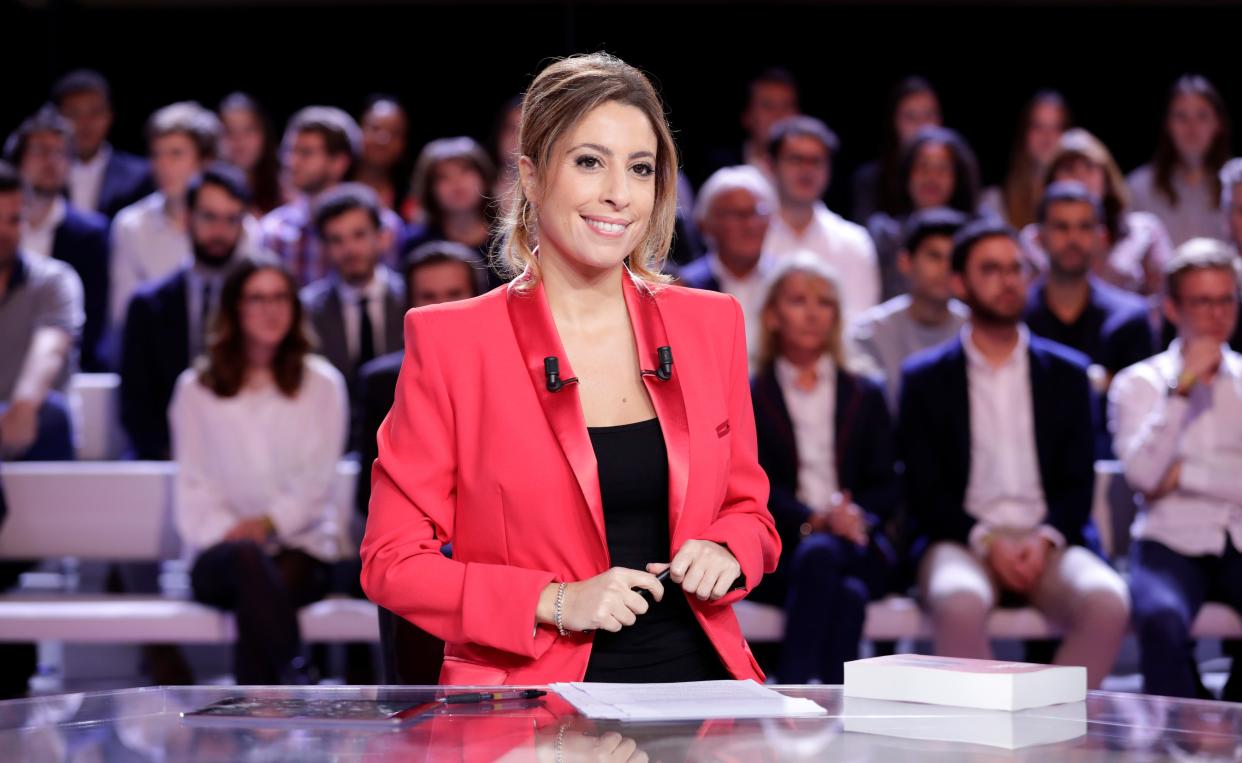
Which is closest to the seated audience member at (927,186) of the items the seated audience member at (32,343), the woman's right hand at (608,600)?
the seated audience member at (32,343)

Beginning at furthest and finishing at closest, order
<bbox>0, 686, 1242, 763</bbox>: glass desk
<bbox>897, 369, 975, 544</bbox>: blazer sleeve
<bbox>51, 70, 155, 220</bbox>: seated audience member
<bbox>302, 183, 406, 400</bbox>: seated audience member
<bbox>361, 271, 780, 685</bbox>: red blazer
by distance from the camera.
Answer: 1. <bbox>51, 70, 155, 220</bbox>: seated audience member
2. <bbox>302, 183, 406, 400</bbox>: seated audience member
3. <bbox>897, 369, 975, 544</bbox>: blazer sleeve
4. <bbox>361, 271, 780, 685</bbox>: red blazer
5. <bbox>0, 686, 1242, 763</bbox>: glass desk

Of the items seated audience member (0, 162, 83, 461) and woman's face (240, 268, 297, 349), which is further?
seated audience member (0, 162, 83, 461)

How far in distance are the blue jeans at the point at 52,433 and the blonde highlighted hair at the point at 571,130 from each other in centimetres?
323

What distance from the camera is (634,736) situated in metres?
1.50

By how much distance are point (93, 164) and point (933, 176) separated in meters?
3.56

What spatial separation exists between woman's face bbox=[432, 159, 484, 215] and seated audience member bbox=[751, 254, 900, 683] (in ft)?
5.10

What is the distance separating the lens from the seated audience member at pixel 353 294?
A: 517cm

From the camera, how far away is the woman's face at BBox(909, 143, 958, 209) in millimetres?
5871

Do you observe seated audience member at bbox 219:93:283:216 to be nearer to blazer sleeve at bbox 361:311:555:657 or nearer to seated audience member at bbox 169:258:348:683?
seated audience member at bbox 169:258:348:683

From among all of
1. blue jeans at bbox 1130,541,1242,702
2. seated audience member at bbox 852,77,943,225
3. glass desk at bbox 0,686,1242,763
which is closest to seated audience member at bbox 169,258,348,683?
blue jeans at bbox 1130,541,1242,702

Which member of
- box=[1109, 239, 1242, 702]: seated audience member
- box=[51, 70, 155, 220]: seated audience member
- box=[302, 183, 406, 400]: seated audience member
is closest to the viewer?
box=[1109, 239, 1242, 702]: seated audience member

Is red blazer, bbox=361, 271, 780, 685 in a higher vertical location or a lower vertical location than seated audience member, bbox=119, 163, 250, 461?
lower

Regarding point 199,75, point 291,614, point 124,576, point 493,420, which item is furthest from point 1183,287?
point 199,75

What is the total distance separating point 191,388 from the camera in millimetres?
4504
